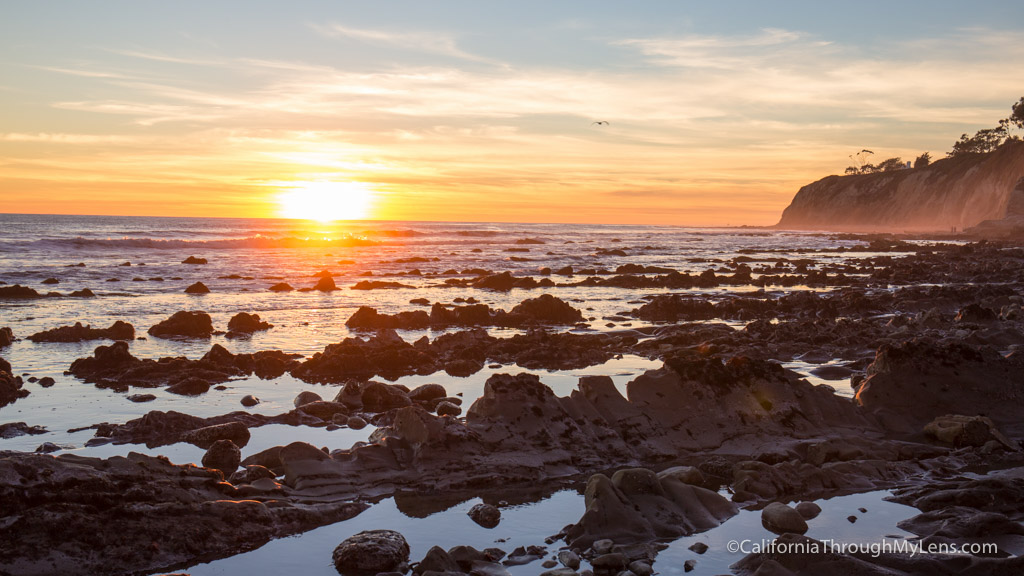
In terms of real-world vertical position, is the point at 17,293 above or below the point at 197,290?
above

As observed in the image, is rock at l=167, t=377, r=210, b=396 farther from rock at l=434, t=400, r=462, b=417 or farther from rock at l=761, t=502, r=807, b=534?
rock at l=761, t=502, r=807, b=534

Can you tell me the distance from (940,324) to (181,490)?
15.6m

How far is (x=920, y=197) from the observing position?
4719 inches

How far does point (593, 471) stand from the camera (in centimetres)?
792

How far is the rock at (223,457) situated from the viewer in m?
7.82

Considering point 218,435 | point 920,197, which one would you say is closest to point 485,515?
point 218,435

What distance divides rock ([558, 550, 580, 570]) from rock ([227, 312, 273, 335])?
14.2m

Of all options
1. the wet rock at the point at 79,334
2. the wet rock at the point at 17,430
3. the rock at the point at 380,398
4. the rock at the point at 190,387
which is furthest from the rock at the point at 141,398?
the wet rock at the point at 79,334

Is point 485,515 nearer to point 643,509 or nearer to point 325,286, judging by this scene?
point 643,509

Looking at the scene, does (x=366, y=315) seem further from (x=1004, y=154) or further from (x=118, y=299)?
(x=1004, y=154)

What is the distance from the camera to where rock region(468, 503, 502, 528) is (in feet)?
21.4

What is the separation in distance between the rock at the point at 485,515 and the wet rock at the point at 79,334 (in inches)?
532

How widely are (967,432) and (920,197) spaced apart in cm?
12822

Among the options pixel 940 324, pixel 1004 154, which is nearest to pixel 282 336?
pixel 940 324
